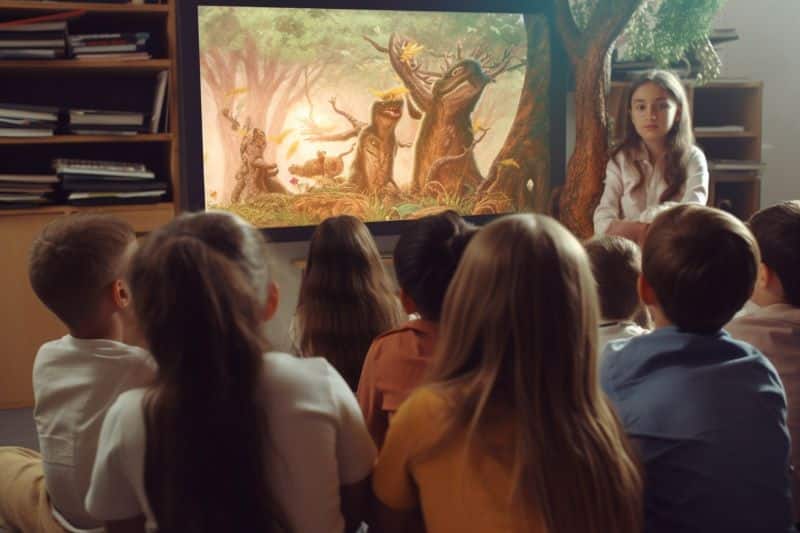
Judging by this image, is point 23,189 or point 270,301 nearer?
point 270,301

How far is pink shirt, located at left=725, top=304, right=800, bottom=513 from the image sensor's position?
1800 millimetres

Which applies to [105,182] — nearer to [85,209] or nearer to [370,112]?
[85,209]

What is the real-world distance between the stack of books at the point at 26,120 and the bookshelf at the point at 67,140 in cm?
3

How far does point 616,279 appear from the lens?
2.00 metres

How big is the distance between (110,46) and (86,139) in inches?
14.7

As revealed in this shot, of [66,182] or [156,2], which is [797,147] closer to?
[156,2]

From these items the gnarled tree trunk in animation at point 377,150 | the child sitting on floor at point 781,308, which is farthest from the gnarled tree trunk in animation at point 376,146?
the child sitting on floor at point 781,308

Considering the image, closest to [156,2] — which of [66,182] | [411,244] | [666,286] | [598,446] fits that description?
[66,182]

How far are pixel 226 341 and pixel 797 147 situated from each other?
4935 mm

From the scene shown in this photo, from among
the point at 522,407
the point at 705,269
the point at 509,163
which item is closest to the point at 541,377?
the point at 522,407

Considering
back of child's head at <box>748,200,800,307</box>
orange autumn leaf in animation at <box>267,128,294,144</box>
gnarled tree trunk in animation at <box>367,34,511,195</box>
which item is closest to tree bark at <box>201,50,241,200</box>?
orange autumn leaf in animation at <box>267,128,294,144</box>

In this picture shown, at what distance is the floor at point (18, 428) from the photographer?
10.4ft

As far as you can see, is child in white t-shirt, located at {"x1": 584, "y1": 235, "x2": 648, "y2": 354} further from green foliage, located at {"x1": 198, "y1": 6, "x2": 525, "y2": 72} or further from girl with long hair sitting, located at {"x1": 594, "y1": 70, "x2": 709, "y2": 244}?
green foliage, located at {"x1": 198, "y1": 6, "x2": 525, "y2": 72}

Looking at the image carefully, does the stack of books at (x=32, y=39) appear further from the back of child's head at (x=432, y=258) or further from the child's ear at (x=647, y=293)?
the child's ear at (x=647, y=293)
